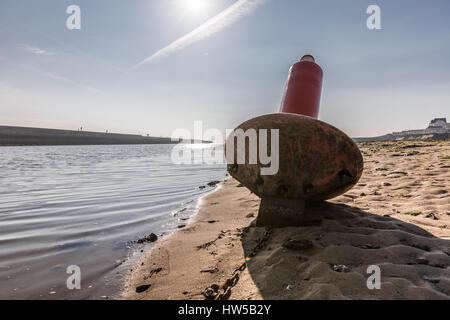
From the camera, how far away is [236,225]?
11.5ft

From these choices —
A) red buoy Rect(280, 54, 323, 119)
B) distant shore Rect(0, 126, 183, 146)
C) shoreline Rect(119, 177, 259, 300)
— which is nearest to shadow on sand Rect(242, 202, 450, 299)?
shoreline Rect(119, 177, 259, 300)

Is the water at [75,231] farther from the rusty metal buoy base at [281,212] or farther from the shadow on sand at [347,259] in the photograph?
the rusty metal buoy base at [281,212]

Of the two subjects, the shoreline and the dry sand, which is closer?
the dry sand

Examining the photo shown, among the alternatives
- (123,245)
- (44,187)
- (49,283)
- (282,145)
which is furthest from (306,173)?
(44,187)

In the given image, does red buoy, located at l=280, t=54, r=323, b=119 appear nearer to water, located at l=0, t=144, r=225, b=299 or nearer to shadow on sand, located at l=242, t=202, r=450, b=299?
shadow on sand, located at l=242, t=202, r=450, b=299

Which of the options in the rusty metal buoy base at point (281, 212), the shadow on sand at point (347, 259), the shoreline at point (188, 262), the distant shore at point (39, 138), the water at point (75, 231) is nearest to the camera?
the shadow on sand at point (347, 259)

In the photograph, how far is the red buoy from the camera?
11.8 ft

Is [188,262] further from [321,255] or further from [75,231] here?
[75,231]

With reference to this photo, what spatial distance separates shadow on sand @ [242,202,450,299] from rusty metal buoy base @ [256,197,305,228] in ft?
0.32

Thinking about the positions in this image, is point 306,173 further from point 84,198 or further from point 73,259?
point 84,198

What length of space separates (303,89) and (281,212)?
77.2 inches

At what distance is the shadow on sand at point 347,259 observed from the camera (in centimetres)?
158

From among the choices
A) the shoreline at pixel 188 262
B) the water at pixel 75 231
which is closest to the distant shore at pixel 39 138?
the water at pixel 75 231

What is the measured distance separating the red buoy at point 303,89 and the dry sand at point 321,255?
1.51 metres
